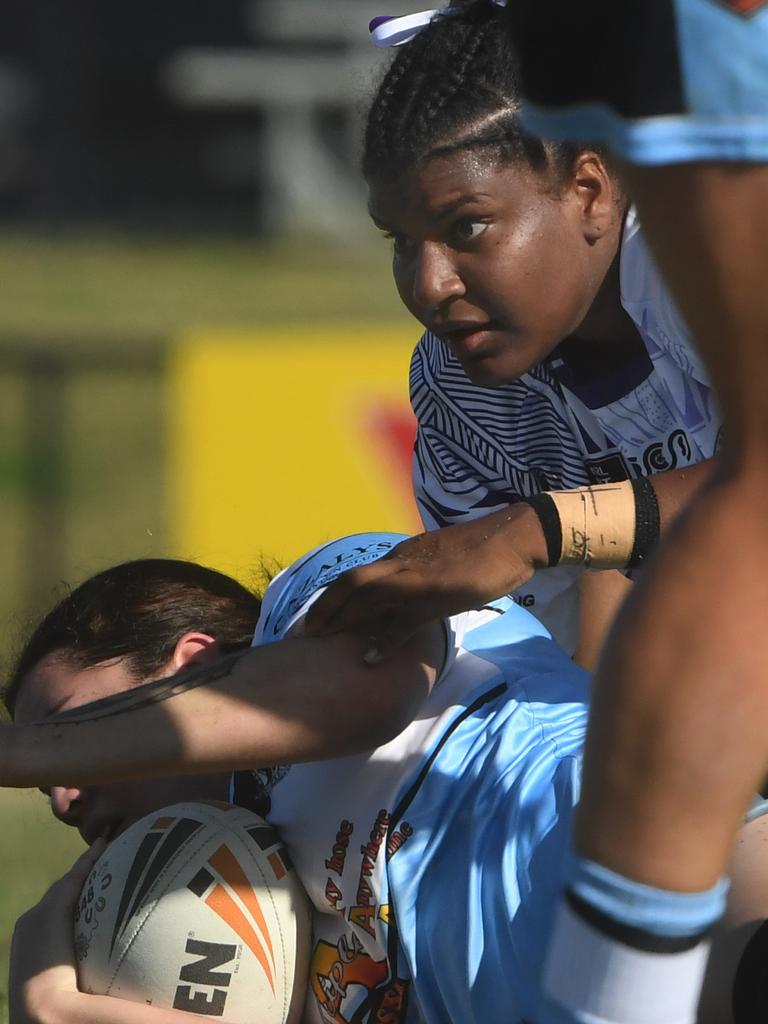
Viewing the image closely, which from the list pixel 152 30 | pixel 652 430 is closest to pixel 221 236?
pixel 152 30

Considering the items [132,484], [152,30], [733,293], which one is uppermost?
[152,30]

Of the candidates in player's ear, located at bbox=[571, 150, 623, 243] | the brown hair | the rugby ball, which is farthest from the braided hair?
the rugby ball

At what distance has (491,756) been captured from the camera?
221 centimetres

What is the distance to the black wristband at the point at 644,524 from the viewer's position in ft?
7.48

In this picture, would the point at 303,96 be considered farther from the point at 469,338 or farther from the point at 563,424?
the point at 469,338

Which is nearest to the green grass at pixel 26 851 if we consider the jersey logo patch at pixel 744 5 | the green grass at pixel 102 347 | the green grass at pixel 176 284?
the green grass at pixel 102 347

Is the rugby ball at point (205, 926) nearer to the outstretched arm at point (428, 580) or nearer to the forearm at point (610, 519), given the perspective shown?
the outstretched arm at point (428, 580)

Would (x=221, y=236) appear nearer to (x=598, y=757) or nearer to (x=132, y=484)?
(x=132, y=484)

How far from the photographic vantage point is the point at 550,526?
2209 mm

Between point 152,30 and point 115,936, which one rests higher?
point 152,30

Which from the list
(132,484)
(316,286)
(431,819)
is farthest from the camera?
(316,286)

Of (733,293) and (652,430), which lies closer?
(733,293)

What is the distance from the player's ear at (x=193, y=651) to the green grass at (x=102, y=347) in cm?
77

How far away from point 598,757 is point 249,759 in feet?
2.14
